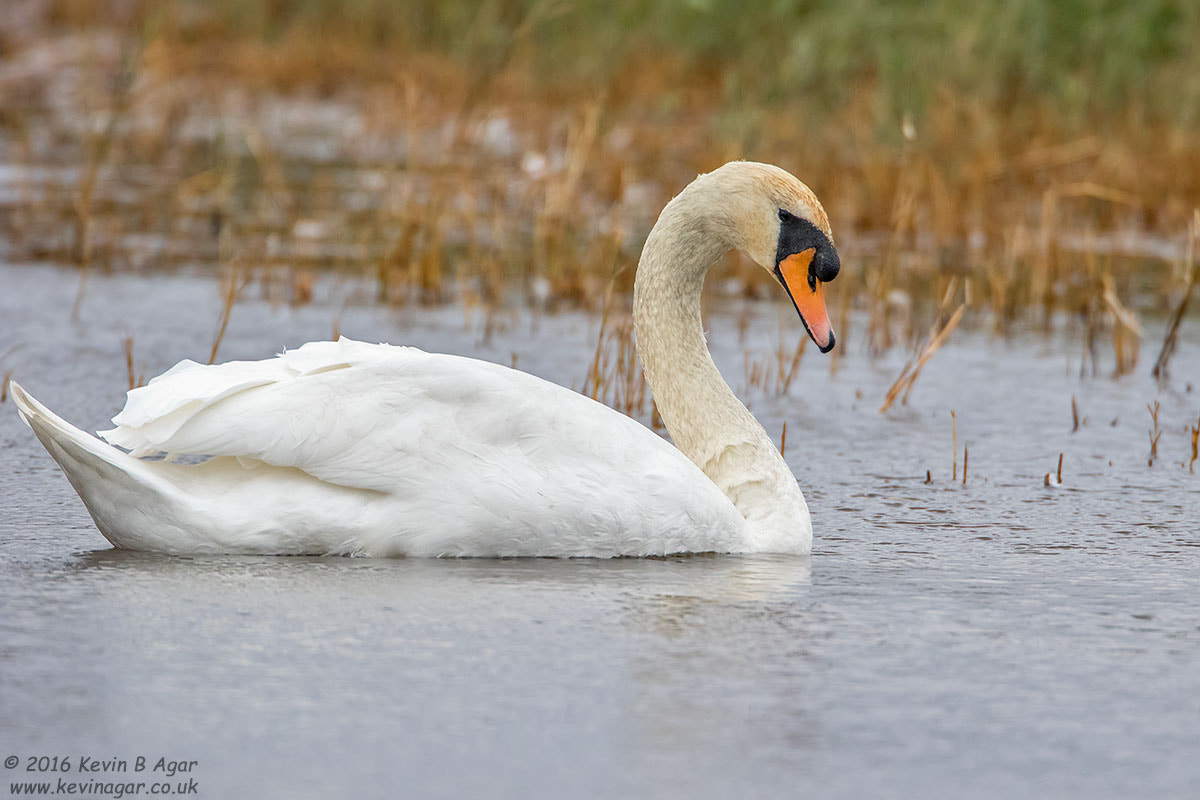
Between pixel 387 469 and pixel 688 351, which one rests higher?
pixel 688 351

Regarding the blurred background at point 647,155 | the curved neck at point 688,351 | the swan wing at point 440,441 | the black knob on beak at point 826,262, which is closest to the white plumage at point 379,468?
the swan wing at point 440,441

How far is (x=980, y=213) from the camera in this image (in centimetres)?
1209

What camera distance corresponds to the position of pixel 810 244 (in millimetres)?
5527

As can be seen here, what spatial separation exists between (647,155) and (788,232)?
8.65 m

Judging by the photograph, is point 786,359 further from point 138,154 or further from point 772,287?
point 138,154

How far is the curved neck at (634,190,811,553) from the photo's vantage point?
561 cm

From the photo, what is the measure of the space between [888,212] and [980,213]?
1.93 ft

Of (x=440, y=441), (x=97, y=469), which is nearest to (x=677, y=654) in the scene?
(x=440, y=441)

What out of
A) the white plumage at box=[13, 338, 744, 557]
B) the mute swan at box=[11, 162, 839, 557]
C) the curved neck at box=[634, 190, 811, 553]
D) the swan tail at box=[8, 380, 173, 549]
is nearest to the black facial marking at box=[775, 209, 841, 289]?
the curved neck at box=[634, 190, 811, 553]

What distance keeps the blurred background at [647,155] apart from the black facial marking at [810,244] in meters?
2.71

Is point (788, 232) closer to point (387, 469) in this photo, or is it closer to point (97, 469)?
point (387, 469)

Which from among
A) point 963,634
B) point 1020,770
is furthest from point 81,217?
point 1020,770

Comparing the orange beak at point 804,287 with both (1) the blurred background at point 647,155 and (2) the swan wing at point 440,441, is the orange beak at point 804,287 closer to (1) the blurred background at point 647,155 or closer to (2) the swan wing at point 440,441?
(2) the swan wing at point 440,441

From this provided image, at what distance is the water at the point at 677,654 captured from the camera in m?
3.39
